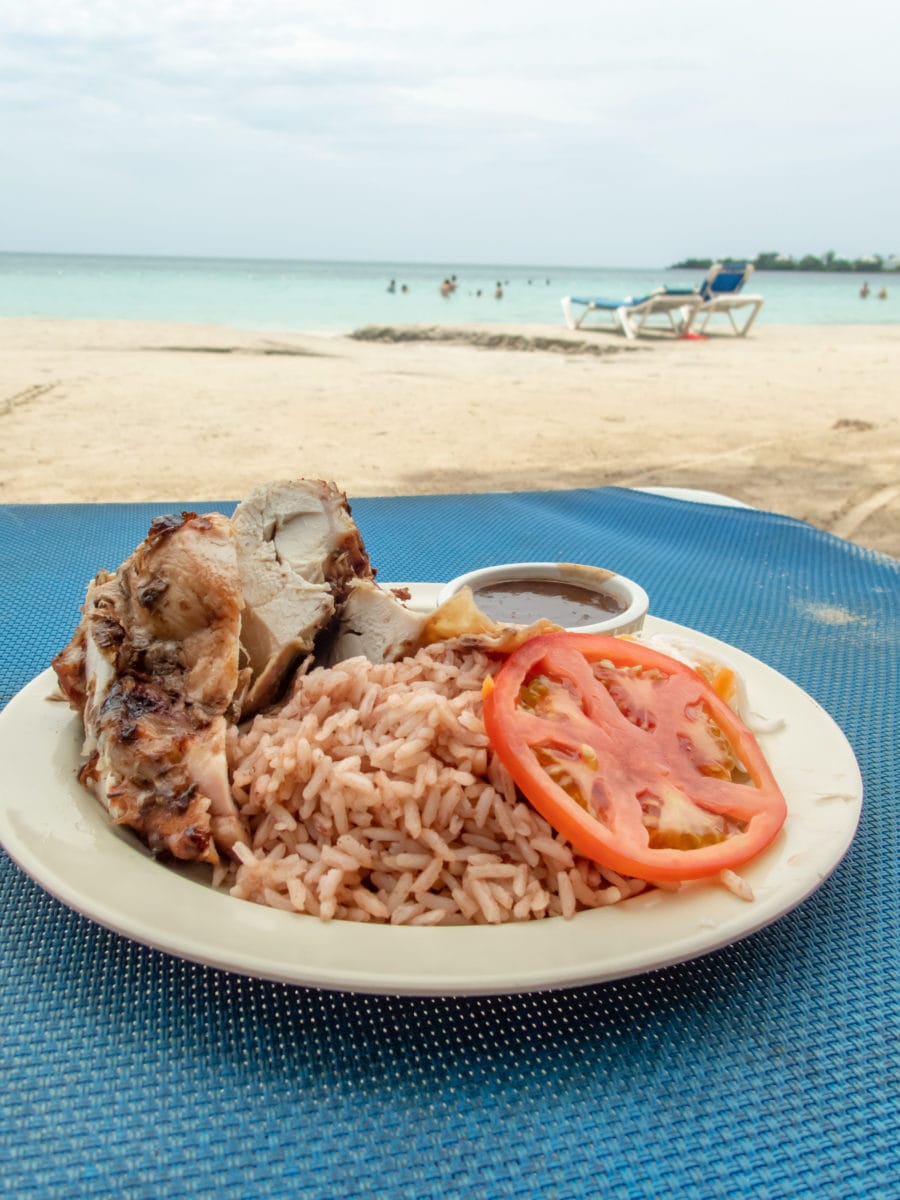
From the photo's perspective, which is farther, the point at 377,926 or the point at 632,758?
the point at 632,758

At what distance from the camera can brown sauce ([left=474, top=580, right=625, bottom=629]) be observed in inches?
105

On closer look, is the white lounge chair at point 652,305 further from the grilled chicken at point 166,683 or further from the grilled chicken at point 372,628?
the grilled chicken at point 166,683

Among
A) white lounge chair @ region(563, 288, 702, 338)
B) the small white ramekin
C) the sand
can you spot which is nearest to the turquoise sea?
white lounge chair @ region(563, 288, 702, 338)

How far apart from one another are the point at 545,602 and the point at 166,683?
126cm

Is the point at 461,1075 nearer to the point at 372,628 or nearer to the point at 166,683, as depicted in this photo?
the point at 166,683

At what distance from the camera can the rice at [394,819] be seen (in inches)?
58.6

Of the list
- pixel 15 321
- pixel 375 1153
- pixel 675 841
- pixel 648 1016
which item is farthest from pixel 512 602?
pixel 15 321

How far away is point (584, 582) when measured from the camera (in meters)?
2.83

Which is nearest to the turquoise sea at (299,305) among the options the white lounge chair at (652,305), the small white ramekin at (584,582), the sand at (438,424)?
the white lounge chair at (652,305)

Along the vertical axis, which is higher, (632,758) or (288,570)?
(288,570)

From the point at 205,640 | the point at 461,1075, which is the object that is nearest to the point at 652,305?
the point at 205,640

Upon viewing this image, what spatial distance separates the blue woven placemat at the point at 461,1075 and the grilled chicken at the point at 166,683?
22cm

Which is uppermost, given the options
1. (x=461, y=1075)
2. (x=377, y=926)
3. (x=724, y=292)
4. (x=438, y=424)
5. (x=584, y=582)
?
(x=724, y=292)

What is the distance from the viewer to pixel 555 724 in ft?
5.54
